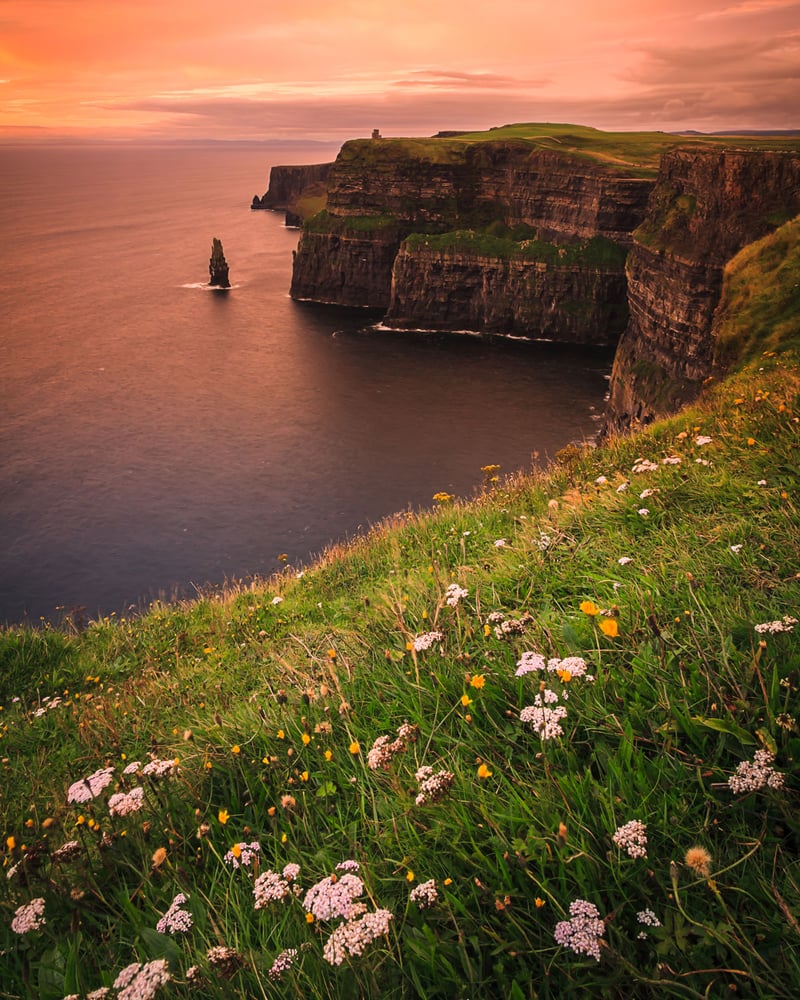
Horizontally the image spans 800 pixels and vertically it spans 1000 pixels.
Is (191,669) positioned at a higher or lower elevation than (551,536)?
lower

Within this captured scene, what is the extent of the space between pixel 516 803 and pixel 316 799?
128 cm

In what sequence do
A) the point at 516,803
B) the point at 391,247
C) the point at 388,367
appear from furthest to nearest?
the point at 391,247
the point at 388,367
the point at 516,803

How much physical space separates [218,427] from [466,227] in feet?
233

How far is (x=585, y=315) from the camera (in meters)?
97.8

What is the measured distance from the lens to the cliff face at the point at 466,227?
98.6 metres

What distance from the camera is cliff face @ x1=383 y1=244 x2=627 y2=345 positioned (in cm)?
9762

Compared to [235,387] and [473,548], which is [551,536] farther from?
[235,387]

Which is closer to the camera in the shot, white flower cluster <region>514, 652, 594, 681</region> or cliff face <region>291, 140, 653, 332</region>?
white flower cluster <region>514, 652, 594, 681</region>

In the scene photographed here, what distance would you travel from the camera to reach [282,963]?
250 centimetres

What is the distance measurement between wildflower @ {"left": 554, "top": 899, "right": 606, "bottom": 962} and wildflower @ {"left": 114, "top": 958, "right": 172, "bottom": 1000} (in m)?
1.49

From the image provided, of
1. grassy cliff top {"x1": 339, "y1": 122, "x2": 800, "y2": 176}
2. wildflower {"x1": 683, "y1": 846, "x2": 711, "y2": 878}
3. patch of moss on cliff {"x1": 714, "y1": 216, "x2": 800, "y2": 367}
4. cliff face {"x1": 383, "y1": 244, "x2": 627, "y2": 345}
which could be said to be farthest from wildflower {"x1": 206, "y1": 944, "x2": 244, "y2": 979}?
grassy cliff top {"x1": 339, "y1": 122, "x2": 800, "y2": 176}

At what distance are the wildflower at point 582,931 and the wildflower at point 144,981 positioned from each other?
4.88 ft

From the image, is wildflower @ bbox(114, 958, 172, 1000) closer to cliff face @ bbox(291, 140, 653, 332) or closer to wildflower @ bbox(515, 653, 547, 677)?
wildflower @ bbox(515, 653, 547, 677)

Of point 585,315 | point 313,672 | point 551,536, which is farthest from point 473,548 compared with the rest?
point 585,315
